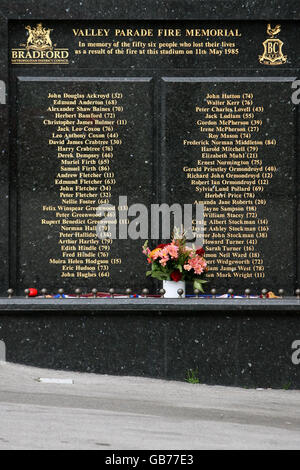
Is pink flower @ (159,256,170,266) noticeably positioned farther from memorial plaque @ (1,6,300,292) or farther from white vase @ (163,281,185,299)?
memorial plaque @ (1,6,300,292)

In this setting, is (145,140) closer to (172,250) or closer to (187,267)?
(172,250)

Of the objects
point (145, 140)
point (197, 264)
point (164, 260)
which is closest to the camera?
point (164, 260)

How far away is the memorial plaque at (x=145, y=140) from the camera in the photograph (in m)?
10.3

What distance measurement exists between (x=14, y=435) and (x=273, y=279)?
4148 mm

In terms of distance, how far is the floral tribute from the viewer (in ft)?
32.7

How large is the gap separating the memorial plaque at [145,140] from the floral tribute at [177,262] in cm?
25

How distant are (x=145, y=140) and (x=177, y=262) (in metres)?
1.50

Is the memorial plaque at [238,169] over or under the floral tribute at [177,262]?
over

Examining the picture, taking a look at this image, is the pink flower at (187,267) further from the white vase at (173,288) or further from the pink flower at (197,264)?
the white vase at (173,288)

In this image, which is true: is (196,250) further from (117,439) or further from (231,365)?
(117,439)

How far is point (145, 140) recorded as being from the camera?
10.3 m

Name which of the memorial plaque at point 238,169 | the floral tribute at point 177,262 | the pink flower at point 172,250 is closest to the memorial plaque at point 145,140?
the memorial plaque at point 238,169

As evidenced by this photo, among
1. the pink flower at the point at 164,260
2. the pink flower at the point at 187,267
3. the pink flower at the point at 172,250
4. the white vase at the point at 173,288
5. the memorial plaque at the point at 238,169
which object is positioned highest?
the memorial plaque at the point at 238,169

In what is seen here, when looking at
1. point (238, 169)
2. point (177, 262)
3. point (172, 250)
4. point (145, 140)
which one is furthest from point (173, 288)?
point (145, 140)
